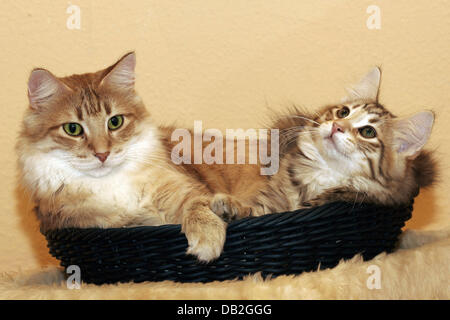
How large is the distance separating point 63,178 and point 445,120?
1.77m

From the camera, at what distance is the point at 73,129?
4.67 ft

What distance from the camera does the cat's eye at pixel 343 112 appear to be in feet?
4.95

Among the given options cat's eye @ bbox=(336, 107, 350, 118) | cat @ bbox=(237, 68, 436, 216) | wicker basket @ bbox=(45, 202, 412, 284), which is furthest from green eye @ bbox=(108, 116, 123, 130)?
cat's eye @ bbox=(336, 107, 350, 118)

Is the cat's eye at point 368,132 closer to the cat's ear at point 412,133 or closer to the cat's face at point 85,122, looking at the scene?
the cat's ear at point 412,133

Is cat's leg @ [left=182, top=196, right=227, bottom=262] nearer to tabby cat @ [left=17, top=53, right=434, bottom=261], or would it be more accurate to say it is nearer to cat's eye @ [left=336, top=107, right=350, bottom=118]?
tabby cat @ [left=17, top=53, right=434, bottom=261]

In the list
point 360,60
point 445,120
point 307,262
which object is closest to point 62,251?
point 307,262

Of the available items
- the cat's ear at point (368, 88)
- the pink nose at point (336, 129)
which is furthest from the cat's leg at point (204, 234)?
the cat's ear at point (368, 88)

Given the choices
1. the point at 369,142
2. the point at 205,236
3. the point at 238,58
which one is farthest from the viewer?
the point at 238,58

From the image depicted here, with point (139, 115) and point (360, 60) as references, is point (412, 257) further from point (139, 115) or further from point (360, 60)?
point (360, 60)

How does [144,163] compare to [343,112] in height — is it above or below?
below

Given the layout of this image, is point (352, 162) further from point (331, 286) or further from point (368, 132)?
point (331, 286)

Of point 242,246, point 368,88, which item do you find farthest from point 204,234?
→ point 368,88

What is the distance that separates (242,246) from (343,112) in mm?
599

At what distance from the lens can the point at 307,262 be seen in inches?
49.1
